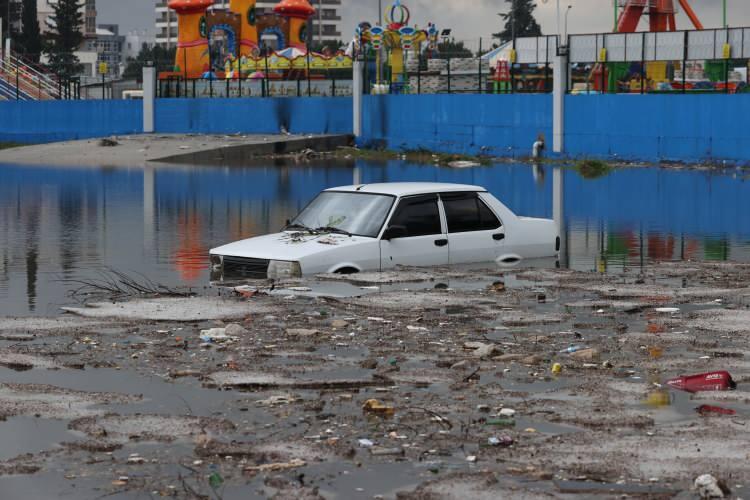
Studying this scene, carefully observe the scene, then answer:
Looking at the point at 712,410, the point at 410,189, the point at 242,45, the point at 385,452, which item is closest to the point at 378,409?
the point at 385,452

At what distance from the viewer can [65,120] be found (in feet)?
231

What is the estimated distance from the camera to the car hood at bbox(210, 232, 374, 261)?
54.5 ft

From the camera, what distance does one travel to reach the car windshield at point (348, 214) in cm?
1734

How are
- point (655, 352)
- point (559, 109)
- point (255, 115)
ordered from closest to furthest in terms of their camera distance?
point (655, 352), point (559, 109), point (255, 115)

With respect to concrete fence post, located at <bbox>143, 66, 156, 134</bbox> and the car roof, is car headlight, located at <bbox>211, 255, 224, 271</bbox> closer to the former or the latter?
the car roof

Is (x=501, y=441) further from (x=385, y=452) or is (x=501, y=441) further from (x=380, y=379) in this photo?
(x=380, y=379)

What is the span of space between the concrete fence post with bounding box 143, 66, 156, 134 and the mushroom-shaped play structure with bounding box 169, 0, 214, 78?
9.82 metres

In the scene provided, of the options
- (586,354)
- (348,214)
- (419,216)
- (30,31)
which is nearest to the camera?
(586,354)

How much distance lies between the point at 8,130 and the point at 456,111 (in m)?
25.3

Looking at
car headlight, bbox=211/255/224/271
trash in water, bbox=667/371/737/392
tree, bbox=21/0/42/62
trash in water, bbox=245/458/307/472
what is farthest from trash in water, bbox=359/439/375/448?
tree, bbox=21/0/42/62

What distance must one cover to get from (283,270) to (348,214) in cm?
151

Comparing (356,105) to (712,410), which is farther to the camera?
(356,105)

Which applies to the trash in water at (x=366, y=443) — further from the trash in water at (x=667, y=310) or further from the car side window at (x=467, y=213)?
the car side window at (x=467, y=213)

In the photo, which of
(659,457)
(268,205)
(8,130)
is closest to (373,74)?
(8,130)
